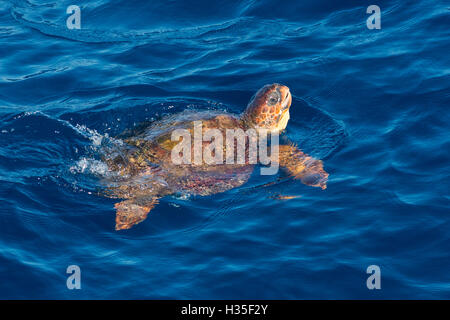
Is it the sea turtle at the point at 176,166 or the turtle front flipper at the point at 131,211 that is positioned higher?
the sea turtle at the point at 176,166

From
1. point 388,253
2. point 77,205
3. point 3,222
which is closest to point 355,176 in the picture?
point 388,253

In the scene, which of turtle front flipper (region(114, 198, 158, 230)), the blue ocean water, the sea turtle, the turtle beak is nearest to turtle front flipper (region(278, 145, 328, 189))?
the sea turtle

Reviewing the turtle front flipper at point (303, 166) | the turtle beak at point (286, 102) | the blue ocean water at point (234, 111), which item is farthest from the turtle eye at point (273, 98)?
the turtle front flipper at point (303, 166)

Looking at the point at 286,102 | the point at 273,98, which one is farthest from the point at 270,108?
the point at 286,102

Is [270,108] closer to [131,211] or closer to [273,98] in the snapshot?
[273,98]

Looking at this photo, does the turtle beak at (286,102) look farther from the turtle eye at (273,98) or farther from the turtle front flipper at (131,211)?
the turtle front flipper at (131,211)

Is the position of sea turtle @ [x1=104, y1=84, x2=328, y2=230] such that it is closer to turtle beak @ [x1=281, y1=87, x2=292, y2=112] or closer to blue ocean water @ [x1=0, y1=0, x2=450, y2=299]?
turtle beak @ [x1=281, y1=87, x2=292, y2=112]
